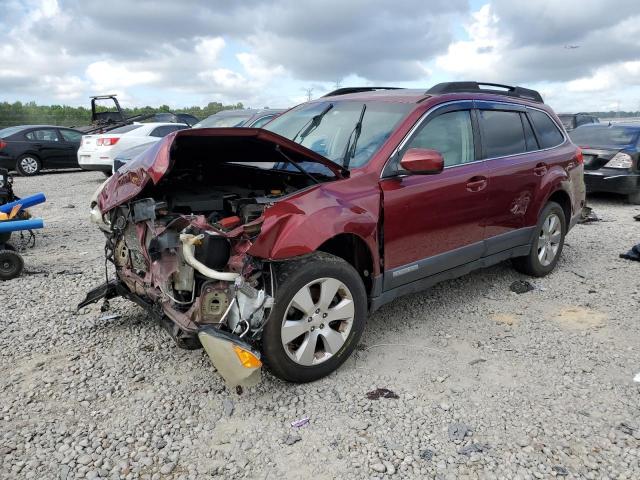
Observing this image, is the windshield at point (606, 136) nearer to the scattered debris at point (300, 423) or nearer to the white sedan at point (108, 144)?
the scattered debris at point (300, 423)

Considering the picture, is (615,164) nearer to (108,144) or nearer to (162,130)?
(162,130)

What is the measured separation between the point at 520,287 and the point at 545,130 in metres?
1.61

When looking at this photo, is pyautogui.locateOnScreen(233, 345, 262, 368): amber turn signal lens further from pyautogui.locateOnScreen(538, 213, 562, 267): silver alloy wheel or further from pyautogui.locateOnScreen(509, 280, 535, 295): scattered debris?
pyautogui.locateOnScreen(538, 213, 562, 267): silver alloy wheel

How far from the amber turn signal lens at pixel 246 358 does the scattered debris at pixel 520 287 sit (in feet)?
10.2

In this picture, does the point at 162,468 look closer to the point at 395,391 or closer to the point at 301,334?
the point at 301,334

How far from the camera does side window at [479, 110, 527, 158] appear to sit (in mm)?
4371

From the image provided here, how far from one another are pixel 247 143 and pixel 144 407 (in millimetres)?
1728

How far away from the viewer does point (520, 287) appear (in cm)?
498

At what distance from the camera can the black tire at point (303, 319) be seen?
2979 millimetres

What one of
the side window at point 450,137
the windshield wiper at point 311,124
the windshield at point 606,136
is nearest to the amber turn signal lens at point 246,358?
the side window at point 450,137

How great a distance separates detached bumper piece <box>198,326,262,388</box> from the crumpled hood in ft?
3.51

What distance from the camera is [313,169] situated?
3594 mm

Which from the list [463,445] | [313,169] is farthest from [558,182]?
[463,445]

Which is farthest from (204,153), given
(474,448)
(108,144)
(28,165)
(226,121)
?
(28,165)
